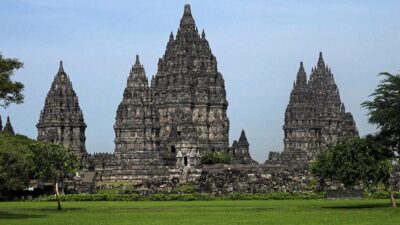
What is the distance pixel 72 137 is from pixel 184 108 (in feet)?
62.9

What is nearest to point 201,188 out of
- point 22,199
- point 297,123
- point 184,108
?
point 22,199

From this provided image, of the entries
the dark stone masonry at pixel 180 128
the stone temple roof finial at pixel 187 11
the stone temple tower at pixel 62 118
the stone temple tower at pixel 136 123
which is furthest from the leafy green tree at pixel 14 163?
the stone temple roof finial at pixel 187 11

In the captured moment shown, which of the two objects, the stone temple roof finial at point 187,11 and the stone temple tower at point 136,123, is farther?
the stone temple roof finial at point 187,11

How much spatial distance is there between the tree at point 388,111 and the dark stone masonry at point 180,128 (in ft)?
168

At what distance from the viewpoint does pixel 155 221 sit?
62594mm

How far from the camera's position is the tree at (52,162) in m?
86.3

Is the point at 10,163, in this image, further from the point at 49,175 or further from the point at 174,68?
the point at 174,68

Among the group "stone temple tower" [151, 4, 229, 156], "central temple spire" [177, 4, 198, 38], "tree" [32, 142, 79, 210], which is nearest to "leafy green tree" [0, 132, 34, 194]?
"tree" [32, 142, 79, 210]

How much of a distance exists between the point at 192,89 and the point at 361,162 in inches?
3748

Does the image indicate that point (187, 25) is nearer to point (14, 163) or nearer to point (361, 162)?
point (14, 163)

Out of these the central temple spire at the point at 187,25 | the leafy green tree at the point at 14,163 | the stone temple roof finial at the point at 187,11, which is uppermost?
the stone temple roof finial at the point at 187,11

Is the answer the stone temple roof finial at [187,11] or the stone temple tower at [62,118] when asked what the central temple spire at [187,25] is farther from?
the stone temple tower at [62,118]

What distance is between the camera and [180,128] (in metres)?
169

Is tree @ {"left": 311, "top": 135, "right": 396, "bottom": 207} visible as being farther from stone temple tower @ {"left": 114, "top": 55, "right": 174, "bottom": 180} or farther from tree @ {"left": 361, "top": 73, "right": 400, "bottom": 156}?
stone temple tower @ {"left": 114, "top": 55, "right": 174, "bottom": 180}
